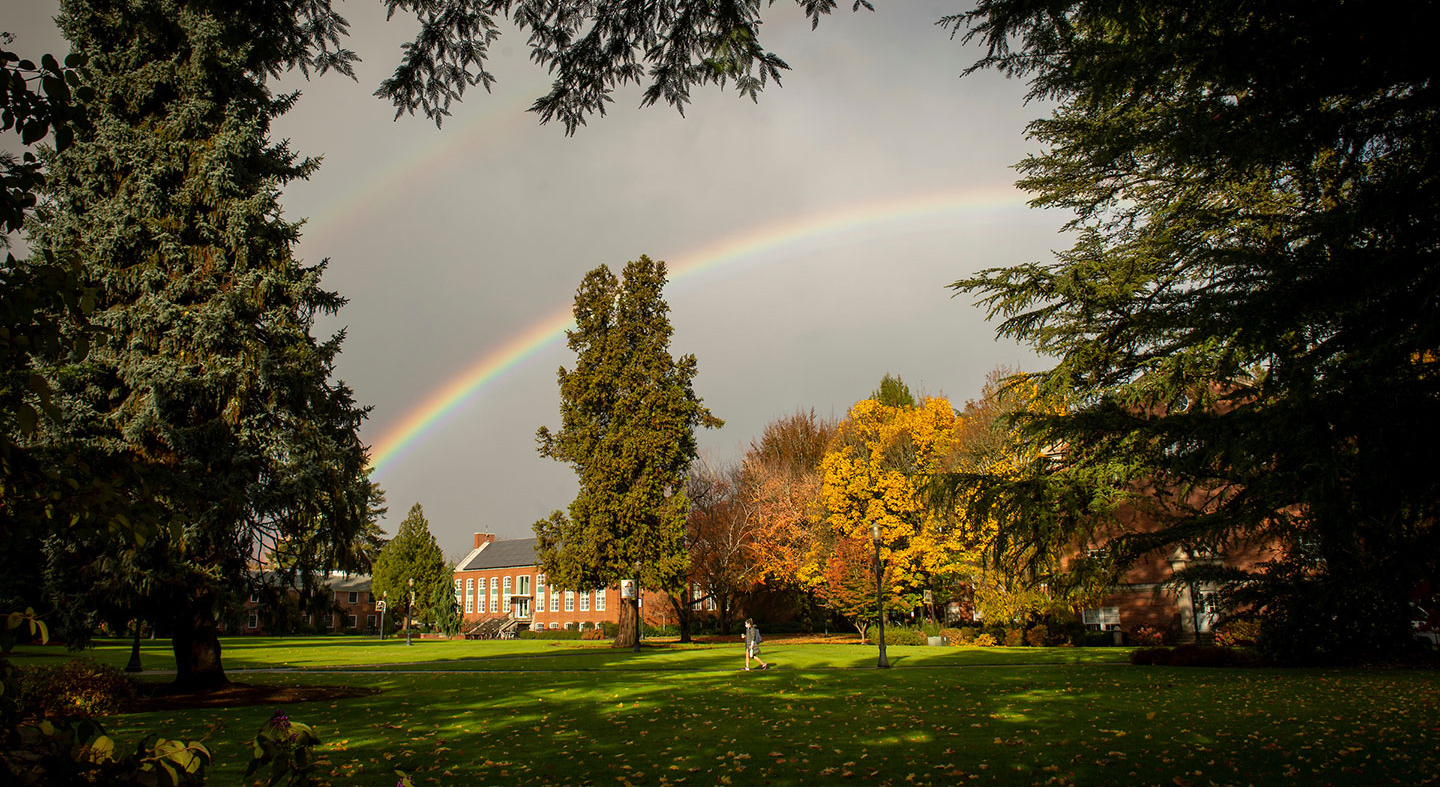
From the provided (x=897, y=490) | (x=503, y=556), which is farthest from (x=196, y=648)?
(x=503, y=556)

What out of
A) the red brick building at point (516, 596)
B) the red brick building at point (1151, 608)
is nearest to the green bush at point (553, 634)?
the red brick building at point (516, 596)

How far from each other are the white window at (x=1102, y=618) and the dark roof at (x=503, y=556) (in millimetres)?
50634

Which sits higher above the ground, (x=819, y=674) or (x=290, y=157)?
(x=290, y=157)

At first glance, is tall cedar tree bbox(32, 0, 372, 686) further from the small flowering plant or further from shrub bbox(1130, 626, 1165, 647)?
shrub bbox(1130, 626, 1165, 647)

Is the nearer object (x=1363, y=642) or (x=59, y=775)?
(x=59, y=775)

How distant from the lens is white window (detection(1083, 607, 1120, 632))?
34.3m

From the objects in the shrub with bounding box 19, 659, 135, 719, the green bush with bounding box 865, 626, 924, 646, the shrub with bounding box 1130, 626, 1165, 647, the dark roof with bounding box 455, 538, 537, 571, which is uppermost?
the dark roof with bounding box 455, 538, 537, 571

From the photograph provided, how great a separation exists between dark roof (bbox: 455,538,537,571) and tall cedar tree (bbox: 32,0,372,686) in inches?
A: 2218

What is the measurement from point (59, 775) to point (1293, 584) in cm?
1069

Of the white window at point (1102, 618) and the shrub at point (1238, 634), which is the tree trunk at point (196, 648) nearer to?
the shrub at point (1238, 634)

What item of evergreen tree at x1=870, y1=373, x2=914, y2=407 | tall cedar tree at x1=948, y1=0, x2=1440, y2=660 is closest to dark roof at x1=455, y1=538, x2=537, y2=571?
evergreen tree at x1=870, y1=373, x2=914, y2=407

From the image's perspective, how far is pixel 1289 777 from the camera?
7660 mm

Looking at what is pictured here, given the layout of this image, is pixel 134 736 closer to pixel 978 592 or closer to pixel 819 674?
pixel 819 674

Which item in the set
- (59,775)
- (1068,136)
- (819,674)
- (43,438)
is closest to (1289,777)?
(59,775)
